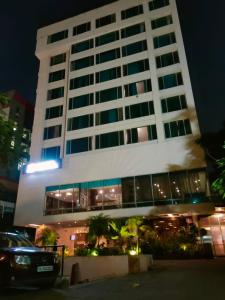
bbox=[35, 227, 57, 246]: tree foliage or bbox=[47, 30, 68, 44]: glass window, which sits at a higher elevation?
bbox=[47, 30, 68, 44]: glass window

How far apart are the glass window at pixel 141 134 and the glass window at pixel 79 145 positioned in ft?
14.1

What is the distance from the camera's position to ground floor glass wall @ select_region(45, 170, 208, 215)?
21922mm

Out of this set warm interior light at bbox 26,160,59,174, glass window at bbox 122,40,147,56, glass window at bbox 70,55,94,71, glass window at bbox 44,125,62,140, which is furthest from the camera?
glass window at bbox 70,55,94,71

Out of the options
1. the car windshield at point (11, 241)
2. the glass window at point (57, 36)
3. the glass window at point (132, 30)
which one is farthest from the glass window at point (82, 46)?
the car windshield at point (11, 241)

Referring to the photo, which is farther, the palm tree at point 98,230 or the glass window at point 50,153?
the glass window at point 50,153

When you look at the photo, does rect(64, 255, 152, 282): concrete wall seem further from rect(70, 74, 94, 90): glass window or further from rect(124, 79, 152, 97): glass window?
rect(70, 74, 94, 90): glass window

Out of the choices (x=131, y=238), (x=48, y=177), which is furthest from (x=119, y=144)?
(x=131, y=238)

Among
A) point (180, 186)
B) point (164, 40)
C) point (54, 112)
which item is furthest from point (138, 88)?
point (180, 186)

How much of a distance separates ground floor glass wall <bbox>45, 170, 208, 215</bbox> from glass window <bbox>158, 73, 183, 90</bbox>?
9.43 metres

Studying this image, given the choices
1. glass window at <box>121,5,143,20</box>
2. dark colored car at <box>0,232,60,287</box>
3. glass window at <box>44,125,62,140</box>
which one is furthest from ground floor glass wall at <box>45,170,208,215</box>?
glass window at <box>121,5,143,20</box>

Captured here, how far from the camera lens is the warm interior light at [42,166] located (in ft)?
89.4

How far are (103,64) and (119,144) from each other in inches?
414

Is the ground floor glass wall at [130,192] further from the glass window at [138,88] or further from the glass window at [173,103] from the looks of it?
the glass window at [138,88]

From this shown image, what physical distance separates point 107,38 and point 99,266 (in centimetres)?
2737
